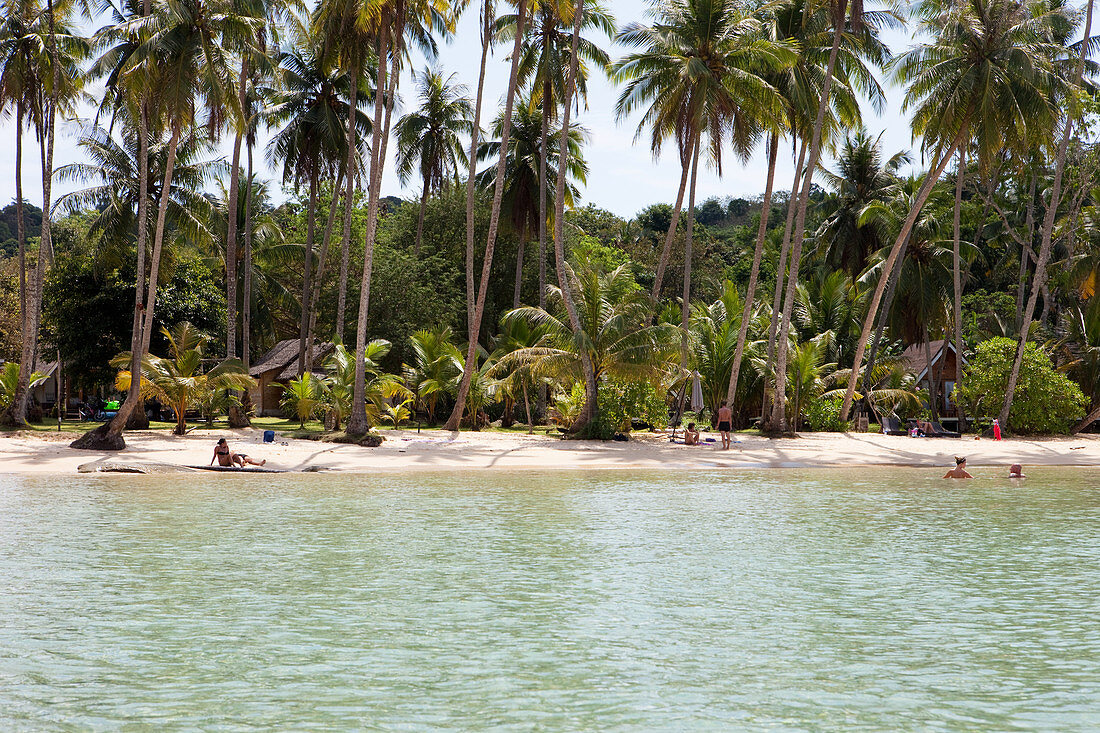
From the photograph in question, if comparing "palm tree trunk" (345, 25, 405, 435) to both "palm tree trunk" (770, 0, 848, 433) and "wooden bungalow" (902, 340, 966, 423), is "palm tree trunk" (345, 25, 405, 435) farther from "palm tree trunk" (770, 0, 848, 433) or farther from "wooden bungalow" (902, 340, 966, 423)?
"wooden bungalow" (902, 340, 966, 423)

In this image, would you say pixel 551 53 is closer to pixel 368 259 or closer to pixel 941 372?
pixel 368 259

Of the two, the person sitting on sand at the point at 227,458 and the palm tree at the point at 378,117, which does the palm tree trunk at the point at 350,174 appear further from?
the person sitting on sand at the point at 227,458

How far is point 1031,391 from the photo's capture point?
27.8 m

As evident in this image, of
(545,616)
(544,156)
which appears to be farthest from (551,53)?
(545,616)

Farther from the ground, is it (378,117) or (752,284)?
(378,117)

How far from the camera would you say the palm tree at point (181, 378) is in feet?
81.8

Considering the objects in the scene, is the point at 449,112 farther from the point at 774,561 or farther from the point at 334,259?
the point at 774,561

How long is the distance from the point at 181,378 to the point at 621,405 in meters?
12.2

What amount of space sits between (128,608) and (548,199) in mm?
29329

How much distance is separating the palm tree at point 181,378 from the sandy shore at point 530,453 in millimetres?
1058

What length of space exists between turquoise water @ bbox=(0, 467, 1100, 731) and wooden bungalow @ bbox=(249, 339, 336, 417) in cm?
2324

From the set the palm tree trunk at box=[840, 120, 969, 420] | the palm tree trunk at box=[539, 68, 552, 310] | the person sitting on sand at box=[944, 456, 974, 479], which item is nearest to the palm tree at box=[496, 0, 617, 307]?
the palm tree trunk at box=[539, 68, 552, 310]

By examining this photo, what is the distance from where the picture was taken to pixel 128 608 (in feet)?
26.0

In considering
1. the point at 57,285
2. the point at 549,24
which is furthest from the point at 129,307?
the point at 549,24
